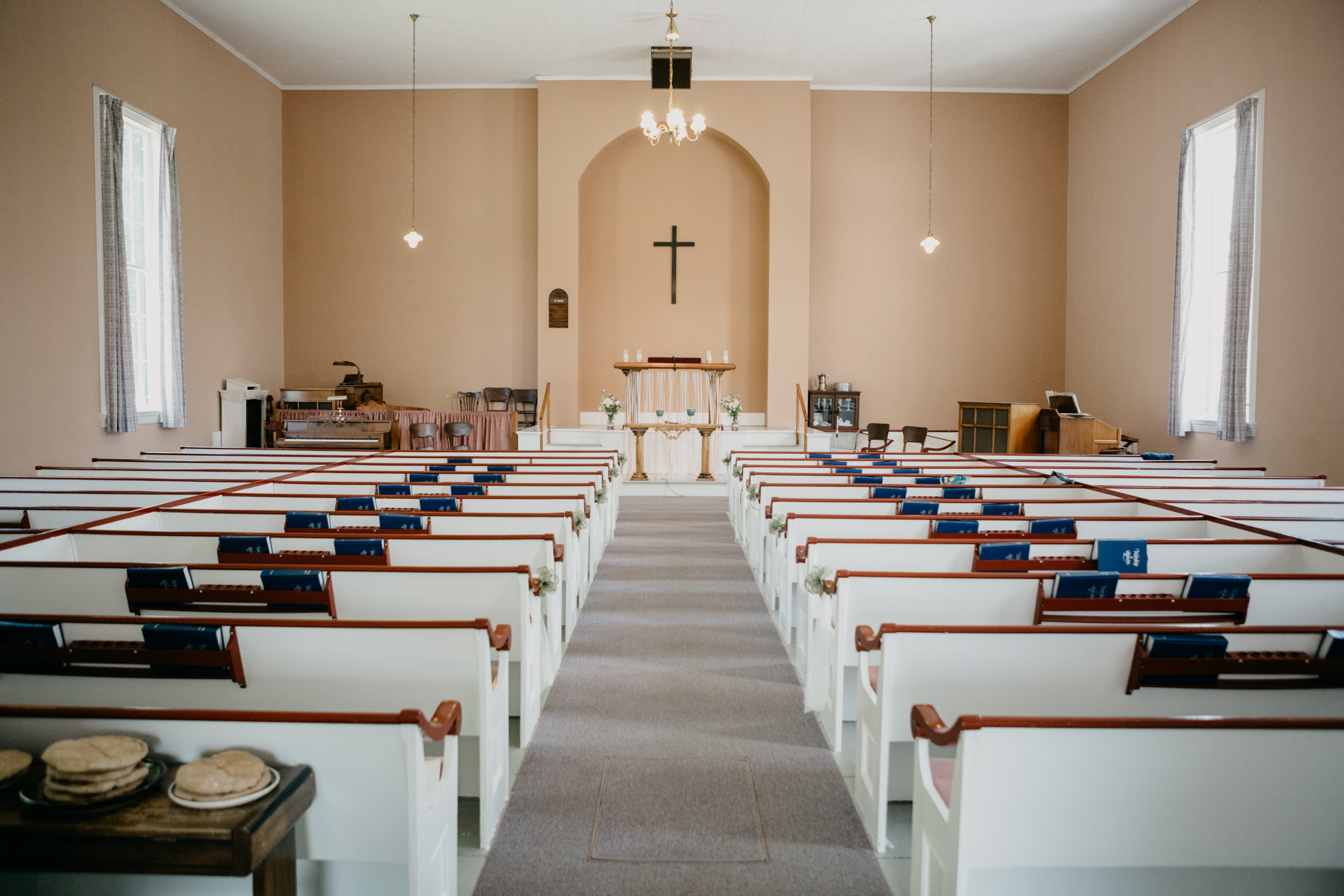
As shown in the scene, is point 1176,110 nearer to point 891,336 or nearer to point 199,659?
point 891,336

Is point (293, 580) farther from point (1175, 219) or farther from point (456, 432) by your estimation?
point (1175, 219)

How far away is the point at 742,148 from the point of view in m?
11.9

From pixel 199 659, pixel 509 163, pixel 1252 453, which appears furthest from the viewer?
pixel 509 163

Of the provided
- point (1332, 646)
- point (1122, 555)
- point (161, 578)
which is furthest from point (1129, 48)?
point (161, 578)

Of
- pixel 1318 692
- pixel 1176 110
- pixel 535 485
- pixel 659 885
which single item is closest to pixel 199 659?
pixel 659 885

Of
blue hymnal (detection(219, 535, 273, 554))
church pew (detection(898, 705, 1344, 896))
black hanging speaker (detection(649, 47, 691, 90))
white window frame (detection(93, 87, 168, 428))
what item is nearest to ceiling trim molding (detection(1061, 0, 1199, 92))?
black hanging speaker (detection(649, 47, 691, 90))

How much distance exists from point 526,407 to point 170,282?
470cm

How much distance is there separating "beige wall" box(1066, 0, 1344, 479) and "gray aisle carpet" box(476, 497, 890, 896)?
6.28 m

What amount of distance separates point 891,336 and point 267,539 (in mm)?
10468

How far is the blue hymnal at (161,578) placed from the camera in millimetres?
2764

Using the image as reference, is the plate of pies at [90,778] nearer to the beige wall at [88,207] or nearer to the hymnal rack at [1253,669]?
the hymnal rack at [1253,669]

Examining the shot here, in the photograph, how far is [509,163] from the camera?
12.3m

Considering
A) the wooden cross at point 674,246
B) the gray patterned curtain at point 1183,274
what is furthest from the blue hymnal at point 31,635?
the wooden cross at point 674,246

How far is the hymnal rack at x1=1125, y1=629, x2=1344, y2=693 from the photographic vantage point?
209cm
